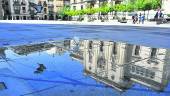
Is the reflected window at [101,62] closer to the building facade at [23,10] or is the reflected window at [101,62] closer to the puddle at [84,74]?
the puddle at [84,74]

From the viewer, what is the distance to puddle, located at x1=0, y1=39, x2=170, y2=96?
13.2 ft

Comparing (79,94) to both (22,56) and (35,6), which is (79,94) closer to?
(22,56)

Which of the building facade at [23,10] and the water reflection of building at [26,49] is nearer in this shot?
the water reflection of building at [26,49]

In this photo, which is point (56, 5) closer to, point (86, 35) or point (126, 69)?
point (86, 35)

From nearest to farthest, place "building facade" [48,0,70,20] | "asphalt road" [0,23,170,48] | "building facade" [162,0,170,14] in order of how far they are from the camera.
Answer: "asphalt road" [0,23,170,48] < "building facade" [162,0,170,14] < "building facade" [48,0,70,20]

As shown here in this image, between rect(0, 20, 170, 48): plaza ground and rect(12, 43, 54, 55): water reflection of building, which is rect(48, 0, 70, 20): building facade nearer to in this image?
rect(0, 20, 170, 48): plaza ground

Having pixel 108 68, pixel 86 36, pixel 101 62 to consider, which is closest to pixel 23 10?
pixel 86 36

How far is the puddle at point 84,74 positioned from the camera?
4.01m

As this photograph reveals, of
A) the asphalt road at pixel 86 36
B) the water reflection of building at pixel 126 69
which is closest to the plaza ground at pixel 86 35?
the asphalt road at pixel 86 36

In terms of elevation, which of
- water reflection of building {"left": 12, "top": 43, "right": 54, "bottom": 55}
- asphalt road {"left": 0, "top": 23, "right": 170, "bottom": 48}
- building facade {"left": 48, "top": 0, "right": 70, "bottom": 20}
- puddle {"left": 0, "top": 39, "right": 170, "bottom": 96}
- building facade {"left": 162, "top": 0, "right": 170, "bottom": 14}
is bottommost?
puddle {"left": 0, "top": 39, "right": 170, "bottom": 96}

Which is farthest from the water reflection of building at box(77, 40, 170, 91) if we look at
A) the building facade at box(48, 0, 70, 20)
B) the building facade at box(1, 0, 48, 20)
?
the building facade at box(48, 0, 70, 20)

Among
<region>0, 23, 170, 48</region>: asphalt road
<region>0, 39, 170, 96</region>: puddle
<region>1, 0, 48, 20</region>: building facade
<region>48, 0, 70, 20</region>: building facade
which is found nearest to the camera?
<region>0, 39, 170, 96</region>: puddle

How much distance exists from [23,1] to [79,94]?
67.1 metres

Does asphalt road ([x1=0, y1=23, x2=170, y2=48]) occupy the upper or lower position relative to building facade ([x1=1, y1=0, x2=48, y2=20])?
lower
